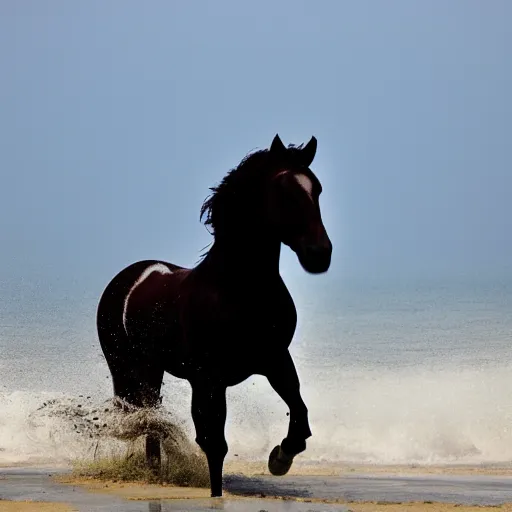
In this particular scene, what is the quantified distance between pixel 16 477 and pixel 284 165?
3.73 m

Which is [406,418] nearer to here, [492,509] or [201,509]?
[492,509]

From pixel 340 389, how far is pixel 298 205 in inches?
454

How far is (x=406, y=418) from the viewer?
13742 mm

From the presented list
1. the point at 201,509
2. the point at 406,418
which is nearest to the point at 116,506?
the point at 201,509

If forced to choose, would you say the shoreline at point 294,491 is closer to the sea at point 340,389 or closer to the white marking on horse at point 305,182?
the sea at point 340,389

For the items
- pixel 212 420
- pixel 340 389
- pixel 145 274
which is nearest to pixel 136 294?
pixel 145 274

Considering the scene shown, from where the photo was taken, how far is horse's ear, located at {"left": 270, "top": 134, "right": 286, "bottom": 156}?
22.2ft

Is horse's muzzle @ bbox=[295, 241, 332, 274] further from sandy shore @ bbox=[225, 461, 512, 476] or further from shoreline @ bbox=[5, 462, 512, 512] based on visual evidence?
sandy shore @ bbox=[225, 461, 512, 476]

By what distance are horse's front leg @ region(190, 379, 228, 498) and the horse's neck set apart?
2.16 ft

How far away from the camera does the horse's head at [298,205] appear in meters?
6.42

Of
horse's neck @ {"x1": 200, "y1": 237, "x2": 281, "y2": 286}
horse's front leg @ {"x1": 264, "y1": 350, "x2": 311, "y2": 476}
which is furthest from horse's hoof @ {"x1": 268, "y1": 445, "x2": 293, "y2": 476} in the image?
horse's neck @ {"x1": 200, "y1": 237, "x2": 281, "y2": 286}

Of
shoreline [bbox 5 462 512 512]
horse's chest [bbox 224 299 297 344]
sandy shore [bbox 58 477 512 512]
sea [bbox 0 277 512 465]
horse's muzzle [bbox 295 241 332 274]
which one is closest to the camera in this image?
horse's muzzle [bbox 295 241 332 274]

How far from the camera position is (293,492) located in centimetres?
805

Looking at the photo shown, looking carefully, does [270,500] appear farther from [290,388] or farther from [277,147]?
[277,147]
